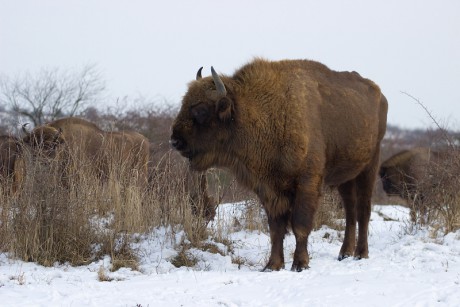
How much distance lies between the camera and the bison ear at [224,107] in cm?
837

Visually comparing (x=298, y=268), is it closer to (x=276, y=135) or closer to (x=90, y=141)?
(x=276, y=135)

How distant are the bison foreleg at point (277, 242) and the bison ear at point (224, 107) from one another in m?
1.46

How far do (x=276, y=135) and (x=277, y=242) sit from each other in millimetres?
1399

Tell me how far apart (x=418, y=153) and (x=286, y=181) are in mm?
11979

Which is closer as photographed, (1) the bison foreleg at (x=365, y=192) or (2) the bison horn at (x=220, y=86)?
(2) the bison horn at (x=220, y=86)

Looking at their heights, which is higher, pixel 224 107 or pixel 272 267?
pixel 224 107

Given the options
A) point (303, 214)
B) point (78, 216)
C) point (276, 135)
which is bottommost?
point (78, 216)

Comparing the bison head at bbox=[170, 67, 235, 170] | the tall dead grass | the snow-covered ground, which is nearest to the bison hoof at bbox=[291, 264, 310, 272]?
the snow-covered ground

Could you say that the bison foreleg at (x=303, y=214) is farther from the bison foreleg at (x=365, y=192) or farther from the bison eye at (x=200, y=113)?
the bison foreleg at (x=365, y=192)

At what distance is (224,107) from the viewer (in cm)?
840

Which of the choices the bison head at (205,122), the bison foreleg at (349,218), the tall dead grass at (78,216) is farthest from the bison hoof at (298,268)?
the tall dead grass at (78,216)

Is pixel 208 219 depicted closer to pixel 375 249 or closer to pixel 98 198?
pixel 98 198

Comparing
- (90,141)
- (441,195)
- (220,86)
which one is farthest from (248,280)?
(90,141)

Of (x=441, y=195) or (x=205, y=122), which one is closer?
(x=205, y=122)
